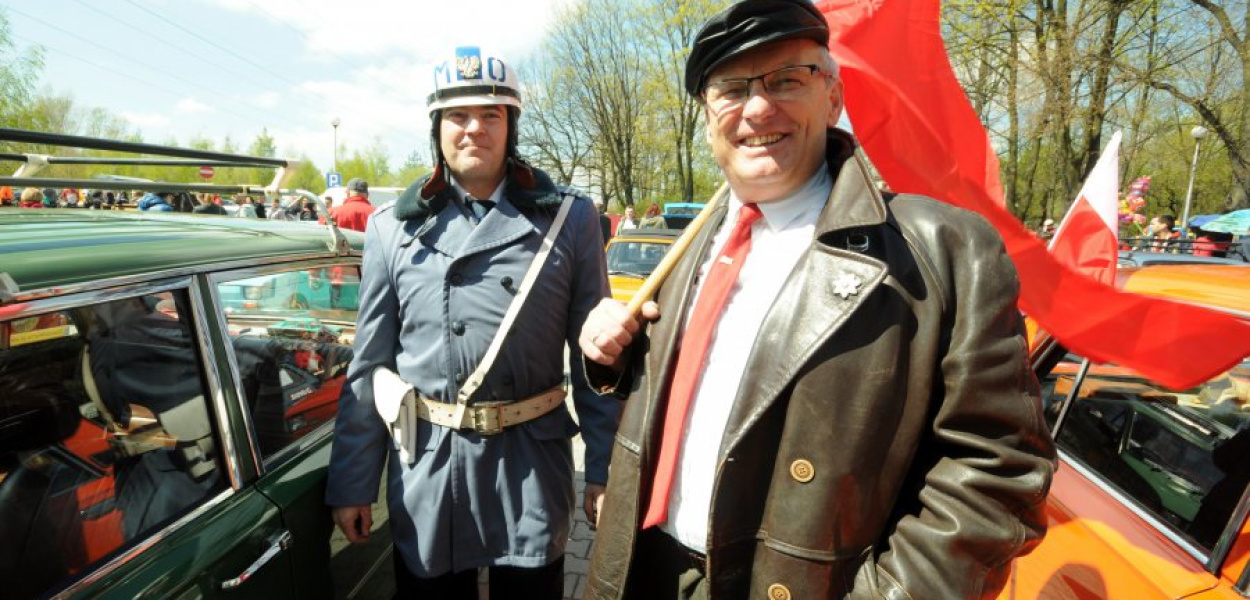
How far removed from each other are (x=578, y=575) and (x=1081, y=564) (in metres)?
2.41

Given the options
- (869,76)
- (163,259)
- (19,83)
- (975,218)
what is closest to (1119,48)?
(869,76)

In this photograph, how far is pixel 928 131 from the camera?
2.09 metres

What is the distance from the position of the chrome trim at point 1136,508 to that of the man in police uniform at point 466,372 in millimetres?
1401

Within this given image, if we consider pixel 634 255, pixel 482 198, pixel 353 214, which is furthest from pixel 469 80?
pixel 353 214

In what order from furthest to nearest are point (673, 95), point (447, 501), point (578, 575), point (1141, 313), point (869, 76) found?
point (673, 95) → point (578, 575) → point (869, 76) → point (447, 501) → point (1141, 313)

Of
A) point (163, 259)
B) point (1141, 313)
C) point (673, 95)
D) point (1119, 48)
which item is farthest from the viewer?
point (673, 95)

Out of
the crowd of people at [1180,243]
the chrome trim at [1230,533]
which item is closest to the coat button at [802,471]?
the chrome trim at [1230,533]

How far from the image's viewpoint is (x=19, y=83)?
761 inches

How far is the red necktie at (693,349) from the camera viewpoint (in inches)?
54.3

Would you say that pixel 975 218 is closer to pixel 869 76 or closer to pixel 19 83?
pixel 869 76

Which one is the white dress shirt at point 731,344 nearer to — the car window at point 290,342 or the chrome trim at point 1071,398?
the car window at point 290,342

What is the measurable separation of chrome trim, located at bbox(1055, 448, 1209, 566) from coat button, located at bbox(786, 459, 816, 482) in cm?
67

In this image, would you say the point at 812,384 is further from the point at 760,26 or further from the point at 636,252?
the point at 636,252

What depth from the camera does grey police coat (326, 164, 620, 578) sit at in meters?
1.93
